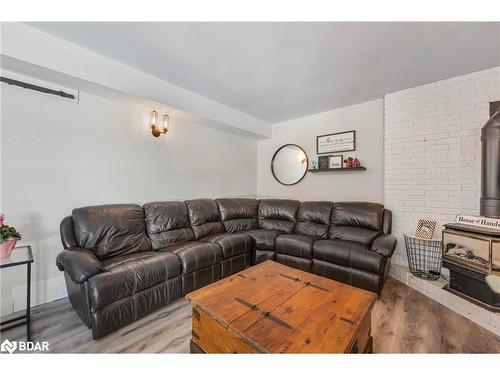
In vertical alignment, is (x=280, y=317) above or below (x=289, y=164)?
below

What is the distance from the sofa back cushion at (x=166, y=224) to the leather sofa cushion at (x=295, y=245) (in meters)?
1.19

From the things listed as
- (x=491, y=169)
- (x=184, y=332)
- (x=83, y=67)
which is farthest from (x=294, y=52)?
(x=184, y=332)

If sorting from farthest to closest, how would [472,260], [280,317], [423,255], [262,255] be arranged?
[262,255], [423,255], [472,260], [280,317]

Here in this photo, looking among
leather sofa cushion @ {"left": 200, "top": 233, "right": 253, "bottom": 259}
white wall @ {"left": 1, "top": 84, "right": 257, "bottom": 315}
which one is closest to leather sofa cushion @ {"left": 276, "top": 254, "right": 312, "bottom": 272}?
leather sofa cushion @ {"left": 200, "top": 233, "right": 253, "bottom": 259}

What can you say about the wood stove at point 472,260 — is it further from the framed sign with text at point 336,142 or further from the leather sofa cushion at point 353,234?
the framed sign with text at point 336,142

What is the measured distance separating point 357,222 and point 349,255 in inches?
25.0

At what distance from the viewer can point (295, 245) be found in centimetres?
264

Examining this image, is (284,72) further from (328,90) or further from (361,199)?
(361,199)

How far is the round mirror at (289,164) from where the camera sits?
3824mm

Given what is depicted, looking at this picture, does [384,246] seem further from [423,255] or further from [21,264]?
[21,264]

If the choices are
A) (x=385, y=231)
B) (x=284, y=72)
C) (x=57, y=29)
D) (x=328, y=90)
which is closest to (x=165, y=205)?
(x=57, y=29)

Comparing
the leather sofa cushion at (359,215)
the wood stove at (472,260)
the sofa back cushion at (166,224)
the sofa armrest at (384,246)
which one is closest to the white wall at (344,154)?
the leather sofa cushion at (359,215)

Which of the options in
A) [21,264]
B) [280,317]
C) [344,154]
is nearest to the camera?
[280,317]

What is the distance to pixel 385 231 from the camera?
8.49 feet
